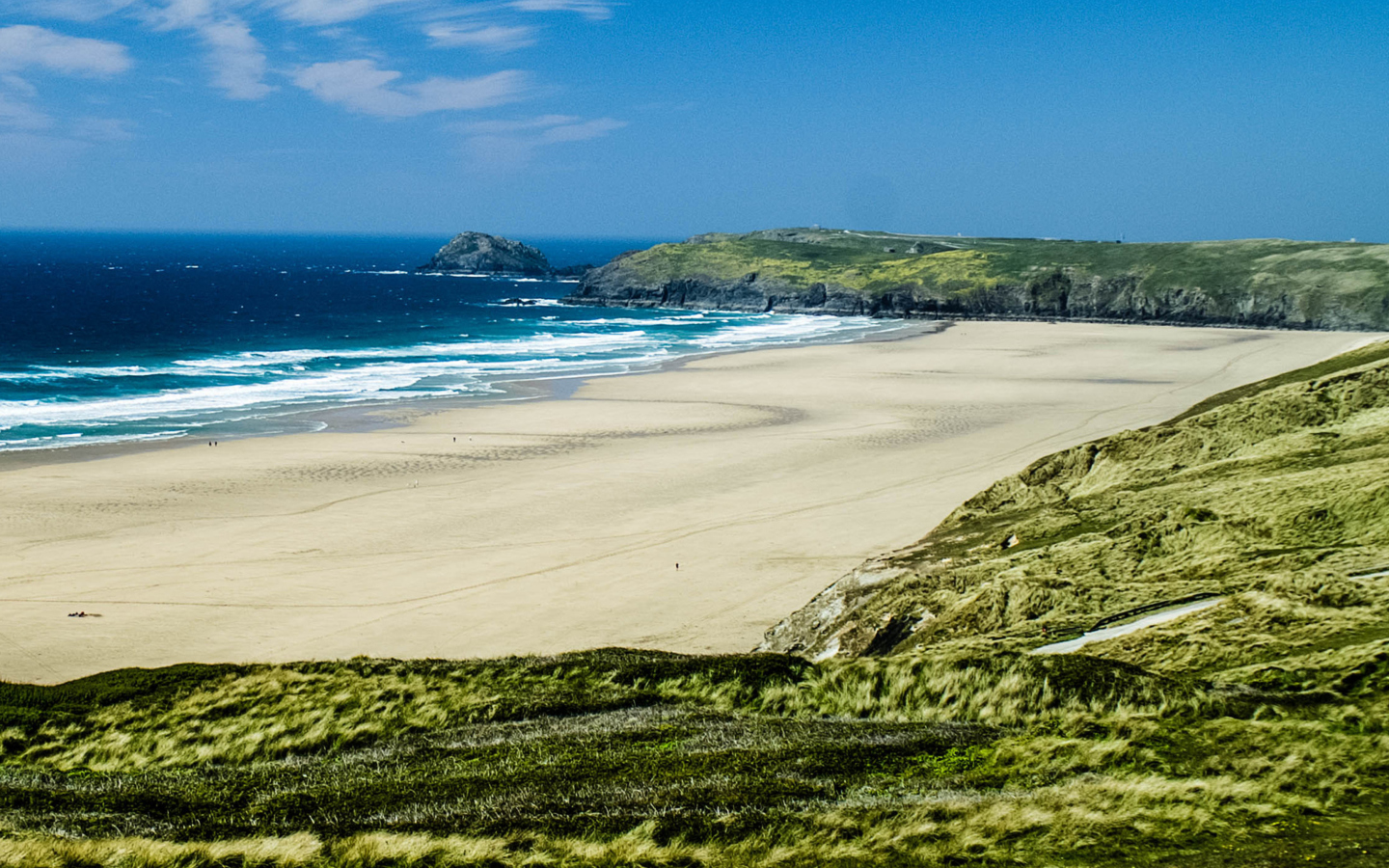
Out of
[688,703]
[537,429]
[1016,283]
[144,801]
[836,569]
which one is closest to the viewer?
[144,801]

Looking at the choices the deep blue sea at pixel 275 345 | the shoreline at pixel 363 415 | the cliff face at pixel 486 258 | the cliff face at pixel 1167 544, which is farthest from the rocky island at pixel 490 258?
the cliff face at pixel 1167 544

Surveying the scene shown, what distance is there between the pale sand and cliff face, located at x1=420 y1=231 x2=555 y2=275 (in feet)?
419

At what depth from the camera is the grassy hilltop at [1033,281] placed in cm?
9362

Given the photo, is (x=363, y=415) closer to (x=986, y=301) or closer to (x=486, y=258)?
(x=986, y=301)

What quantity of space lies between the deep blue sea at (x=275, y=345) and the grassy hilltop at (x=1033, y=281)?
7.02 metres

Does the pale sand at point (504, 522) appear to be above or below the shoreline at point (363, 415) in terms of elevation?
below

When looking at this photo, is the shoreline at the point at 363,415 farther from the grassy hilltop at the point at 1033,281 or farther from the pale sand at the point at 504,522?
the grassy hilltop at the point at 1033,281

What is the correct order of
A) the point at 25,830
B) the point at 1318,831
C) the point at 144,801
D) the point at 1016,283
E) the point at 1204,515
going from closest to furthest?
the point at 1318,831, the point at 25,830, the point at 144,801, the point at 1204,515, the point at 1016,283

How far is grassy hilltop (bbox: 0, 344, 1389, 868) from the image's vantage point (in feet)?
25.9

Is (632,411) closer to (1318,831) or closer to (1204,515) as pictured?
(1204,515)

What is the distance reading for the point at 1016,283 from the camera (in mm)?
107438

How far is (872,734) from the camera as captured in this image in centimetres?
1093

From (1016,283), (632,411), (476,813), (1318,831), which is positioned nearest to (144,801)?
(476,813)

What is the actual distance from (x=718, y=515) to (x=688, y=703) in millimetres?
16406
